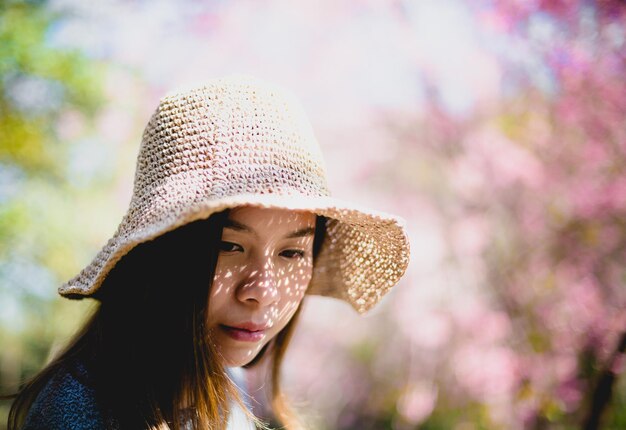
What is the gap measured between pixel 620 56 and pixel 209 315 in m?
2.95

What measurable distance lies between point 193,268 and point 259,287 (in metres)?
0.16

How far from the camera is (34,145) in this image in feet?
12.9

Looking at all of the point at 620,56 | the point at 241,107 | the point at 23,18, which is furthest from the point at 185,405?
the point at 23,18

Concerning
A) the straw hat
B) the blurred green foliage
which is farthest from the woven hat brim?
the blurred green foliage

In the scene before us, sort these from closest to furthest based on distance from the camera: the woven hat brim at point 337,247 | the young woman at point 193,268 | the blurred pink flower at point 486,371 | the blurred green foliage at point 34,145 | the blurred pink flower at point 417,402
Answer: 1. the woven hat brim at point 337,247
2. the young woman at point 193,268
3. the blurred green foliage at point 34,145
4. the blurred pink flower at point 486,371
5. the blurred pink flower at point 417,402

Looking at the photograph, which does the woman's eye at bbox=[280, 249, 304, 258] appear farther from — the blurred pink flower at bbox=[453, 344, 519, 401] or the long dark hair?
the blurred pink flower at bbox=[453, 344, 519, 401]

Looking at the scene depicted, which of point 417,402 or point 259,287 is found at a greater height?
point 259,287

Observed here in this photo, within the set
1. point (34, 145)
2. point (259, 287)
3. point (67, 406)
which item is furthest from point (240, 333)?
point (34, 145)

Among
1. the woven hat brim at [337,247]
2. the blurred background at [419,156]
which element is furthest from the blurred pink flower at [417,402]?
the woven hat brim at [337,247]

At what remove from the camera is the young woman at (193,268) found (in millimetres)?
1108

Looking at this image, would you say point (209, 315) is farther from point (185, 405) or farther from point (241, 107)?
point (241, 107)

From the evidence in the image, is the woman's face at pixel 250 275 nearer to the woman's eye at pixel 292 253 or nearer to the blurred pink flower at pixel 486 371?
the woman's eye at pixel 292 253

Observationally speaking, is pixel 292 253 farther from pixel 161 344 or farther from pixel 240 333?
pixel 161 344

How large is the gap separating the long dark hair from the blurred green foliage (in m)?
2.80
